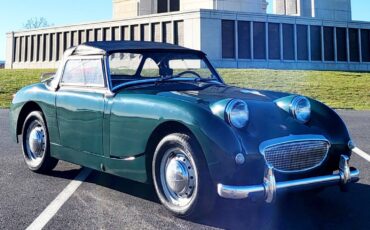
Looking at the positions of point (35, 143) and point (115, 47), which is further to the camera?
point (35, 143)

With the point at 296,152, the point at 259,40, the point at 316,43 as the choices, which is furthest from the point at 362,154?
the point at 316,43

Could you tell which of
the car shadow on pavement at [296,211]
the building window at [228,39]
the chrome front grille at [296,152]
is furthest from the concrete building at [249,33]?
the chrome front grille at [296,152]

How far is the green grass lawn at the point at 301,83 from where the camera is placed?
20.3 metres

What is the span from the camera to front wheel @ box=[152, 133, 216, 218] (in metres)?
3.15

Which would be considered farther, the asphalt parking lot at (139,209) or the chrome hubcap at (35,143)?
the chrome hubcap at (35,143)

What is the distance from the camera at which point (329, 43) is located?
43406 millimetres

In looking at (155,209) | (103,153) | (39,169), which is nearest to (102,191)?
(103,153)

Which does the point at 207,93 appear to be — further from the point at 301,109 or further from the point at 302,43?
the point at 302,43

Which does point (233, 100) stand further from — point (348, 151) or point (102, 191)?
point (102, 191)

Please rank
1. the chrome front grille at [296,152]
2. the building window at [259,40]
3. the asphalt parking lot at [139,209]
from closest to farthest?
the chrome front grille at [296,152]
the asphalt parking lot at [139,209]
the building window at [259,40]

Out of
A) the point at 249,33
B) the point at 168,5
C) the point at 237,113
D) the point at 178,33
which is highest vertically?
the point at 168,5

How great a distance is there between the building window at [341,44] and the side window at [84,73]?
42992mm

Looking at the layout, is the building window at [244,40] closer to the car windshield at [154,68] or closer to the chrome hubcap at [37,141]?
the car windshield at [154,68]

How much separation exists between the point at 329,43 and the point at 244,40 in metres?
10.2
